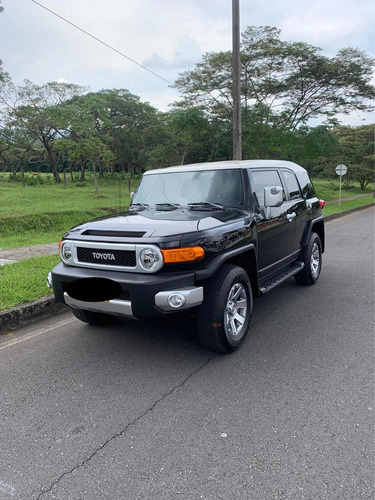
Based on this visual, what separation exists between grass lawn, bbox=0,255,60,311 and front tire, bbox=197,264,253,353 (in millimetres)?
2527

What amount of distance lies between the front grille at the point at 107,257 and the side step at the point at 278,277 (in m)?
1.68

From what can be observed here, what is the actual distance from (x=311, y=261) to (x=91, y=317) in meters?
3.49

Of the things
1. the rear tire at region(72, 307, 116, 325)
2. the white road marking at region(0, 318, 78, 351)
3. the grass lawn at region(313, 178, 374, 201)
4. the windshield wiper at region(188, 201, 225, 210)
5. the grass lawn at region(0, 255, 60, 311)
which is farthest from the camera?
the grass lawn at region(313, 178, 374, 201)

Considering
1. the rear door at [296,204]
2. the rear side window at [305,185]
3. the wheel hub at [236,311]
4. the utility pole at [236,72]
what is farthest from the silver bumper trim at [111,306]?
the utility pole at [236,72]

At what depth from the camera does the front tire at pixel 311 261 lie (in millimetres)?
5707

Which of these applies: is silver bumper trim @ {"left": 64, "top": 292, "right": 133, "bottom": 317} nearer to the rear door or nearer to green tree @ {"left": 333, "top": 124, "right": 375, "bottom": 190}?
the rear door

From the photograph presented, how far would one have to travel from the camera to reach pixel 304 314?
4.71 meters

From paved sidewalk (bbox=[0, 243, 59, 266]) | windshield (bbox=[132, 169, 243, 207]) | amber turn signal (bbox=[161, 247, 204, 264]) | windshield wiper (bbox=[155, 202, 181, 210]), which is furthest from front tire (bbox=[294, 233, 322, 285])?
paved sidewalk (bbox=[0, 243, 59, 266])

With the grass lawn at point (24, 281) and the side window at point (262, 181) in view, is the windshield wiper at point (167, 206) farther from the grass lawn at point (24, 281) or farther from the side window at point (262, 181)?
the grass lawn at point (24, 281)

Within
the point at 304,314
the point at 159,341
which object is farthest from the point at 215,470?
the point at 304,314

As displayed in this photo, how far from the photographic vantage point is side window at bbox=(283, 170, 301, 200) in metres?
5.31

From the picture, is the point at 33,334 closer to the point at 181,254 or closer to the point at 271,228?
the point at 181,254

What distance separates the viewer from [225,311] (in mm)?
3424

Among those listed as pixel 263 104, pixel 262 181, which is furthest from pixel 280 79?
pixel 262 181
